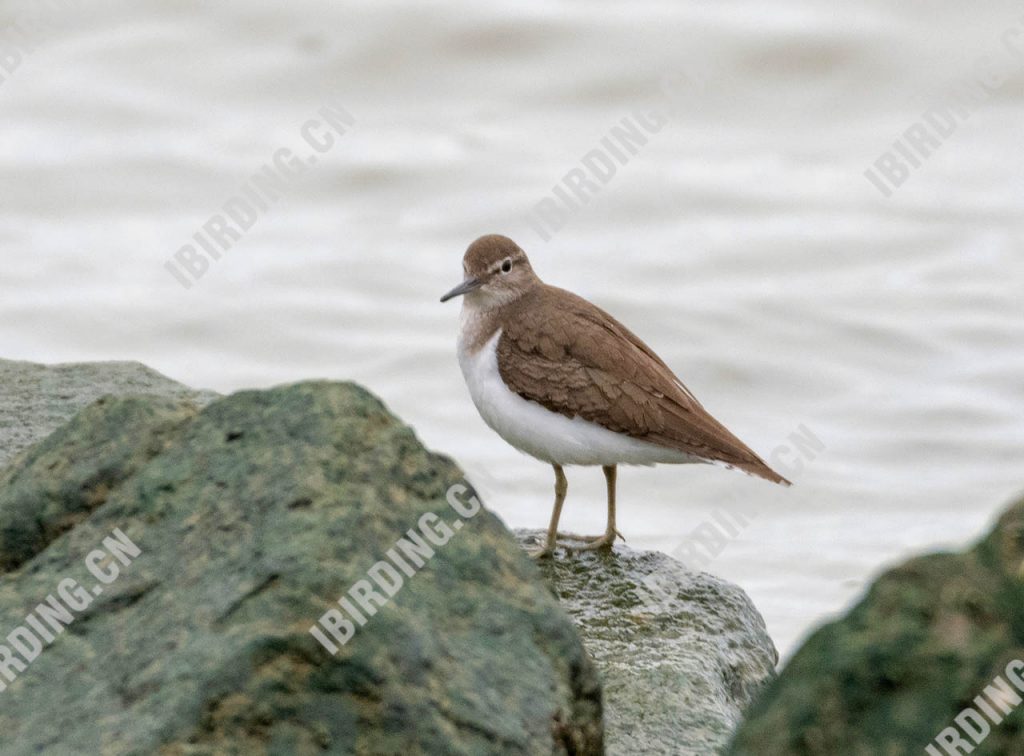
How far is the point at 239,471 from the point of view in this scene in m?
3.99

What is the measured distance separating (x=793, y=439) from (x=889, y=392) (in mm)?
1247

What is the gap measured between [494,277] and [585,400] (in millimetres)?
1024

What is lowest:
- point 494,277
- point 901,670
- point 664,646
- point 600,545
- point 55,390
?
point 901,670

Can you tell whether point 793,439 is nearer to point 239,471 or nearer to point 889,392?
point 889,392

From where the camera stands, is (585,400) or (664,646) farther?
(585,400)

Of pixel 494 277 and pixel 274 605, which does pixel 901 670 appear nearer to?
pixel 274 605

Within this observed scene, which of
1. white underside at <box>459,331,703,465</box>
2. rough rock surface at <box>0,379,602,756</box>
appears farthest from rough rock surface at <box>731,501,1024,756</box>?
white underside at <box>459,331,703,465</box>

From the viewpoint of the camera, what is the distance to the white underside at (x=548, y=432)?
6.81 metres

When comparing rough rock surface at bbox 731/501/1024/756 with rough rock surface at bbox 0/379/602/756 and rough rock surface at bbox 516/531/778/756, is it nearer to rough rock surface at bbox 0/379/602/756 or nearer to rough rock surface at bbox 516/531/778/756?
rough rock surface at bbox 0/379/602/756

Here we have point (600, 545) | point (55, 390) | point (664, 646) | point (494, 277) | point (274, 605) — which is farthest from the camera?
point (494, 277)

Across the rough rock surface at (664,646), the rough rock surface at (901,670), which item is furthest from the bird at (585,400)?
the rough rock surface at (901,670)

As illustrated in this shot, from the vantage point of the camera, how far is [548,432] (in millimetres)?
6832

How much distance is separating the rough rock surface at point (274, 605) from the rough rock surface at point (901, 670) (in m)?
0.98

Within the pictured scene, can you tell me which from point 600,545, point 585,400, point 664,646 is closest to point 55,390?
point 585,400
